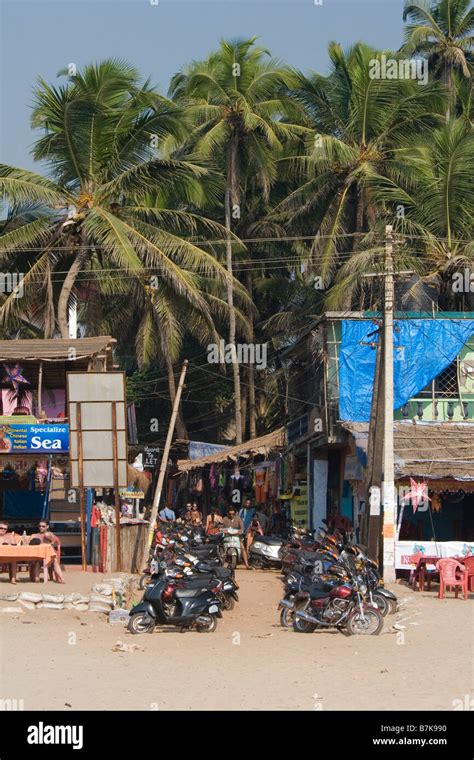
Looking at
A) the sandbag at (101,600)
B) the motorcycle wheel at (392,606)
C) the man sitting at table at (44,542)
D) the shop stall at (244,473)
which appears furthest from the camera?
the shop stall at (244,473)

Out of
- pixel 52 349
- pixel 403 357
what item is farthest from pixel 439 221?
pixel 52 349

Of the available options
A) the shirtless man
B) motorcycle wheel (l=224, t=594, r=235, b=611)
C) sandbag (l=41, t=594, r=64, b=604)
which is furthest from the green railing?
sandbag (l=41, t=594, r=64, b=604)

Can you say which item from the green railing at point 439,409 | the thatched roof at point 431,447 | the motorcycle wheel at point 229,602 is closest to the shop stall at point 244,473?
the green railing at point 439,409

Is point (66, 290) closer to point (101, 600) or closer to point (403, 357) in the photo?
point (403, 357)

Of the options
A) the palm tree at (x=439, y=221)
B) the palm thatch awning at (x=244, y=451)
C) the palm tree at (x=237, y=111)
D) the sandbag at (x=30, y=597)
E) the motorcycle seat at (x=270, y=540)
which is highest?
the palm tree at (x=237, y=111)

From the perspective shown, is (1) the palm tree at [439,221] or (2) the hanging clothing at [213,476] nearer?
(1) the palm tree at [439,221]

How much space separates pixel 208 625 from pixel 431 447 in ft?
33.3

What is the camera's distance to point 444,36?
41938 mm

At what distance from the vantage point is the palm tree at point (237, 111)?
129 feet

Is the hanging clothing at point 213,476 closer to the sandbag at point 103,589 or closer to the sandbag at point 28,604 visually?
the sandbag at point 103,589

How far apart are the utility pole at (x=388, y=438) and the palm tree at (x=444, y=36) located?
20964 mm

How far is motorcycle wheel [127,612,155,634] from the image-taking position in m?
16.0

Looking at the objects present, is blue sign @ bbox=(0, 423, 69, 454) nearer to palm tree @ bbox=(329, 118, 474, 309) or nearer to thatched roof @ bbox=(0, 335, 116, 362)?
thatched roof @ bbox=(0, 335, 116, 362)

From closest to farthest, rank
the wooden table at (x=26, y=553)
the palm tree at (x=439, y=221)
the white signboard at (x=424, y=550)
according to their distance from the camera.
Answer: the wooden table at (x=26, y=553) → the white signboard at (x=424, y=550) → the palm tree at (x=439, y=221)
